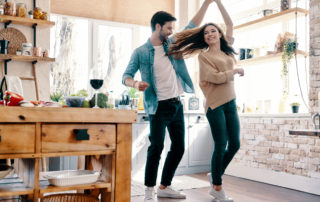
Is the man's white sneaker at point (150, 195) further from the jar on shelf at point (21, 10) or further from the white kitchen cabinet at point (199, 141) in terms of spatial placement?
the jar on shelf at point (21, 10)

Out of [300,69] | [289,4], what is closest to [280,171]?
[300,69]

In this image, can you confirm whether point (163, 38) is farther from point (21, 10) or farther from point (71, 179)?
point (21, 10)

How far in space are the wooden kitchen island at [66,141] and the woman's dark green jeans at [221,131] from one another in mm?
1196

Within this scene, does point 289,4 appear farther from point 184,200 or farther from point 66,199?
point 66,199

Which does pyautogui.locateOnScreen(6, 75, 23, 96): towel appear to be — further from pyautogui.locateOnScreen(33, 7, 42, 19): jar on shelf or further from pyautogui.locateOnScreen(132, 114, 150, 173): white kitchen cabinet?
pyautogui.locateOnScreen(132, 114, 150, 173): white kitchen cabinet

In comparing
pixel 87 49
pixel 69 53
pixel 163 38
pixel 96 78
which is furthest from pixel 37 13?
pixel 96 78

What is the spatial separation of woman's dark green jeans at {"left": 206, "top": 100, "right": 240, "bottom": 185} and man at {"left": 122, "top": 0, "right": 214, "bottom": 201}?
0.26 metres

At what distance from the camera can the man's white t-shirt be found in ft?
9.13

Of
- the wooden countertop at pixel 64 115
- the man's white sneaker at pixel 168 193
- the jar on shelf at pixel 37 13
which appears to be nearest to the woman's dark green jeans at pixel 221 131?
the man's white sneaker at pixel 168 193

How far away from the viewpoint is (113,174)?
166cm

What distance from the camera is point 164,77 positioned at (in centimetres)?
281

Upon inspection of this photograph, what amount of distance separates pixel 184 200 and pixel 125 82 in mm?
1116

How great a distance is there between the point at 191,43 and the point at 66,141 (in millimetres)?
1756

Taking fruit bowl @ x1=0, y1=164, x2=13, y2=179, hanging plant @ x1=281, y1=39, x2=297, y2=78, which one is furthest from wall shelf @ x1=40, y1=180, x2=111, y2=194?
hanging plant @ x1=281, y1=39, x2=297, y2=78
